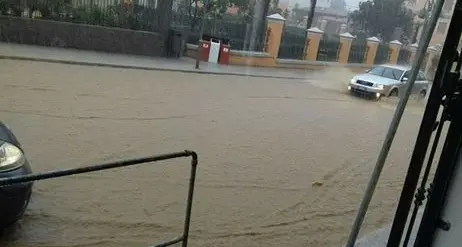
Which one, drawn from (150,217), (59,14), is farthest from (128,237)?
(59,14)

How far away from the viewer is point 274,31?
19.8 meters

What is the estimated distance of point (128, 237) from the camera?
3715 mm

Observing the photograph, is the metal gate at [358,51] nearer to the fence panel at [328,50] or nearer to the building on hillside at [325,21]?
the fence panel at [328,50]

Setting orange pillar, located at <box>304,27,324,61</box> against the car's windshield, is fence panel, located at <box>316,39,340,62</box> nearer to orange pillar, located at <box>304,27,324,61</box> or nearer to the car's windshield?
orange pillar, located at <box>304,27,324,61</box>

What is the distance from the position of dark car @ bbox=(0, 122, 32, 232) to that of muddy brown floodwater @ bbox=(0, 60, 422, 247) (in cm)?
45

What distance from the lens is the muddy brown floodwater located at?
3.99m

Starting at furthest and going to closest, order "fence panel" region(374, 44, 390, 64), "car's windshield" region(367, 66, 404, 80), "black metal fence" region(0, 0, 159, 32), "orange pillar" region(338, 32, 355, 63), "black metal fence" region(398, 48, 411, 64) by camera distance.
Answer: "orange pillar" region(338, 32, 355, 63)
"fence panel" region(374, 44, 390, 64)
"car's windshield" region(367, 66, 404, 80)
"black metal fence" region(0, 0, 159, 32)
"black metal fence" region(398, 48, 411, 64)

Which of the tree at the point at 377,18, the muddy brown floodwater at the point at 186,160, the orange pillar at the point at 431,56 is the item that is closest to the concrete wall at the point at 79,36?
the muddy brown floodwater at the point at 186,160

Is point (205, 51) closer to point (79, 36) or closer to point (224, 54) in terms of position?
point (224, 54)

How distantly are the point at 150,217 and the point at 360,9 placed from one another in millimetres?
18298

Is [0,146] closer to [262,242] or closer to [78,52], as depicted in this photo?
[262,242]

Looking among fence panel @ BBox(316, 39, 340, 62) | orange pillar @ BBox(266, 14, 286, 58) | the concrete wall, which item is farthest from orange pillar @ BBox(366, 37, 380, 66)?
the concrete wall

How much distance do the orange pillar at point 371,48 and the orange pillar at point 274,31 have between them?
375 centimetres

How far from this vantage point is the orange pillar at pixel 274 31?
19350 millimetres
